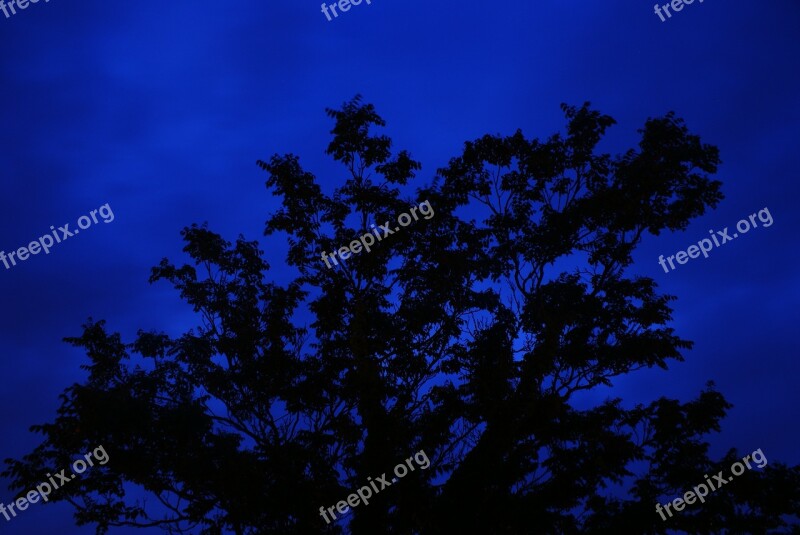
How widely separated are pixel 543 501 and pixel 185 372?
32.9 feet

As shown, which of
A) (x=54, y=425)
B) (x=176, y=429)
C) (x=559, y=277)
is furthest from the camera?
(x=559, y=277)

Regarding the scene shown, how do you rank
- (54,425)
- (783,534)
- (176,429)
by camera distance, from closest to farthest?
(54,425), (176,429), (783,534)

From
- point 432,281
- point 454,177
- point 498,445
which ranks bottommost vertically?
point 498,445

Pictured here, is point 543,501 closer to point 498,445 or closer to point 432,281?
point 498,445

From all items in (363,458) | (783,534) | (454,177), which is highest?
(454,177)

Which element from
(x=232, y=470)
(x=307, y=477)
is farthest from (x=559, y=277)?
(x=232, y=470)

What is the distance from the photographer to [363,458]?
13719 millimetres

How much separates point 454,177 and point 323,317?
5.21 meters

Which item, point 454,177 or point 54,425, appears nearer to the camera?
point 54,425

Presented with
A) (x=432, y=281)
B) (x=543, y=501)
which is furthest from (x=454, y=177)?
(x=543, y=501)

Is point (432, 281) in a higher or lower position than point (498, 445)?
higher

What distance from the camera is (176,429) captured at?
1334cm

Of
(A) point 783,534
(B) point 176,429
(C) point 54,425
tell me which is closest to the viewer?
(C) point 54,425

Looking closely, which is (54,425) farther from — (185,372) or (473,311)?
(473,311)
